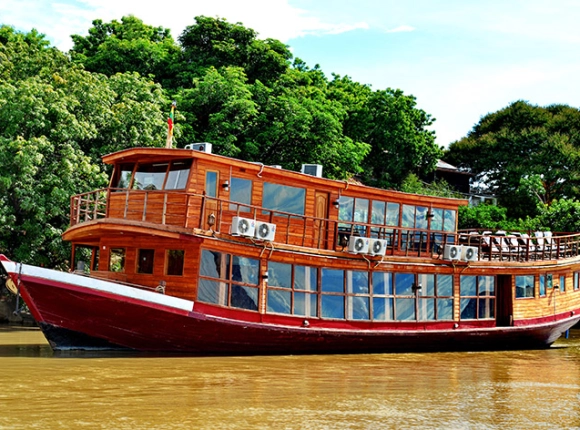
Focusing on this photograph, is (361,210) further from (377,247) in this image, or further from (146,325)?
(146,325)

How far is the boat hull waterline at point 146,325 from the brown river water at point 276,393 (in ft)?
1.35

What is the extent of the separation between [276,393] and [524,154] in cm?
3616

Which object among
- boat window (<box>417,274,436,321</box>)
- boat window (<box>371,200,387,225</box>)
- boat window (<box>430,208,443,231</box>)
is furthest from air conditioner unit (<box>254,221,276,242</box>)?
boat window (<box>430,208,443,231</box>)

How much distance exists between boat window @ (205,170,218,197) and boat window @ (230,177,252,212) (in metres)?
0.40

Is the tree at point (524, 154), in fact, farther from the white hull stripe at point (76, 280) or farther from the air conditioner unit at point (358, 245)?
the white hull stripe at point (76, 280)

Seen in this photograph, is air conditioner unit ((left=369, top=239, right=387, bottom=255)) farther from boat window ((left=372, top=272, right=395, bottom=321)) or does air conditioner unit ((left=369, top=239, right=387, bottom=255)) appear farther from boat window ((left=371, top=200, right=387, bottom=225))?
boat window ((left=371, top=200, right=387, bottom=225))

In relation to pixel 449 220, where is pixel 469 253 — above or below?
below

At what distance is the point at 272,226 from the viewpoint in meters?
15.3

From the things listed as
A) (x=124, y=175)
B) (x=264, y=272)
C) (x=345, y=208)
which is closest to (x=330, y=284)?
(x=264, y=272)

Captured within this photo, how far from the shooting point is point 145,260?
50.7 ft

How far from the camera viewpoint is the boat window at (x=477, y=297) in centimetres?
1891

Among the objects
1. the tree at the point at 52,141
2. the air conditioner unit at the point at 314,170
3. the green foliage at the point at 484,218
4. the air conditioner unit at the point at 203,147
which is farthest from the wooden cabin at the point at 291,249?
the green foliage at the point at 484,218

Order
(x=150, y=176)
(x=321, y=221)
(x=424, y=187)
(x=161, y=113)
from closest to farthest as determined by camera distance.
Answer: (x=150, y=176) → (x=321, y=221) → (x=161, y=113) → (x=424, y=187)

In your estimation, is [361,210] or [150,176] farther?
[361,210]
